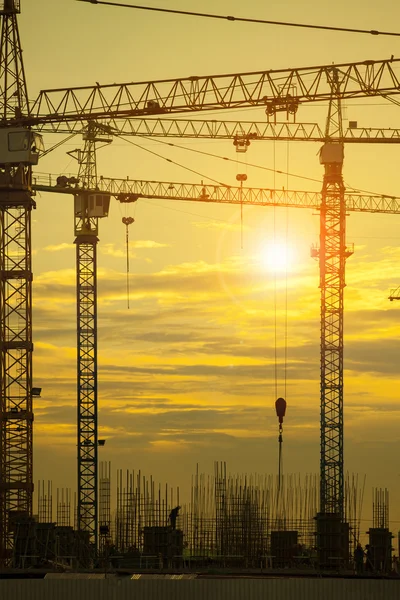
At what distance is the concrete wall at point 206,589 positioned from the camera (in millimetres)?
56781

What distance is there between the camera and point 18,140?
3292 inches

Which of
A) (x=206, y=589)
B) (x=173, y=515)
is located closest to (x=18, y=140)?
(x=173, y=515)

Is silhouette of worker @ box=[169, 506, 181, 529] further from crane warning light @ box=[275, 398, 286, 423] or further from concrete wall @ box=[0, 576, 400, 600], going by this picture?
concrete wall @ box=[0, 576, 400, 600]

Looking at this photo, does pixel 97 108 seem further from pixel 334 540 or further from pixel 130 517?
pixel 334 540

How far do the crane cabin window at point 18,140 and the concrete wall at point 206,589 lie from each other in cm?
3268

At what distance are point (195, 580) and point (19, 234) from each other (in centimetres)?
3225

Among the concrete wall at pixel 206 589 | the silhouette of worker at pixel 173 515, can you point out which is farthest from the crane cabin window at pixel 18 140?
the concrete wall at pixel 206 589

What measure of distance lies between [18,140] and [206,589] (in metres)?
35.4

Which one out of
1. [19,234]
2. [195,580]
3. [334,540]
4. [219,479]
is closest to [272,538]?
[334,540]

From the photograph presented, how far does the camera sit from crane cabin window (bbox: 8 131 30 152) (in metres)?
83.4

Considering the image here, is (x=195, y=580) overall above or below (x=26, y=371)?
below

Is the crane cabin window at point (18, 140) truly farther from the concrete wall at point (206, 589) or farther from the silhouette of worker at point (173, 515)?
the concrete wall at point (206, 589)

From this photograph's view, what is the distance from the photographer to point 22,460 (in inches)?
3302

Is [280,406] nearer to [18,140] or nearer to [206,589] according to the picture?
[206,589]
